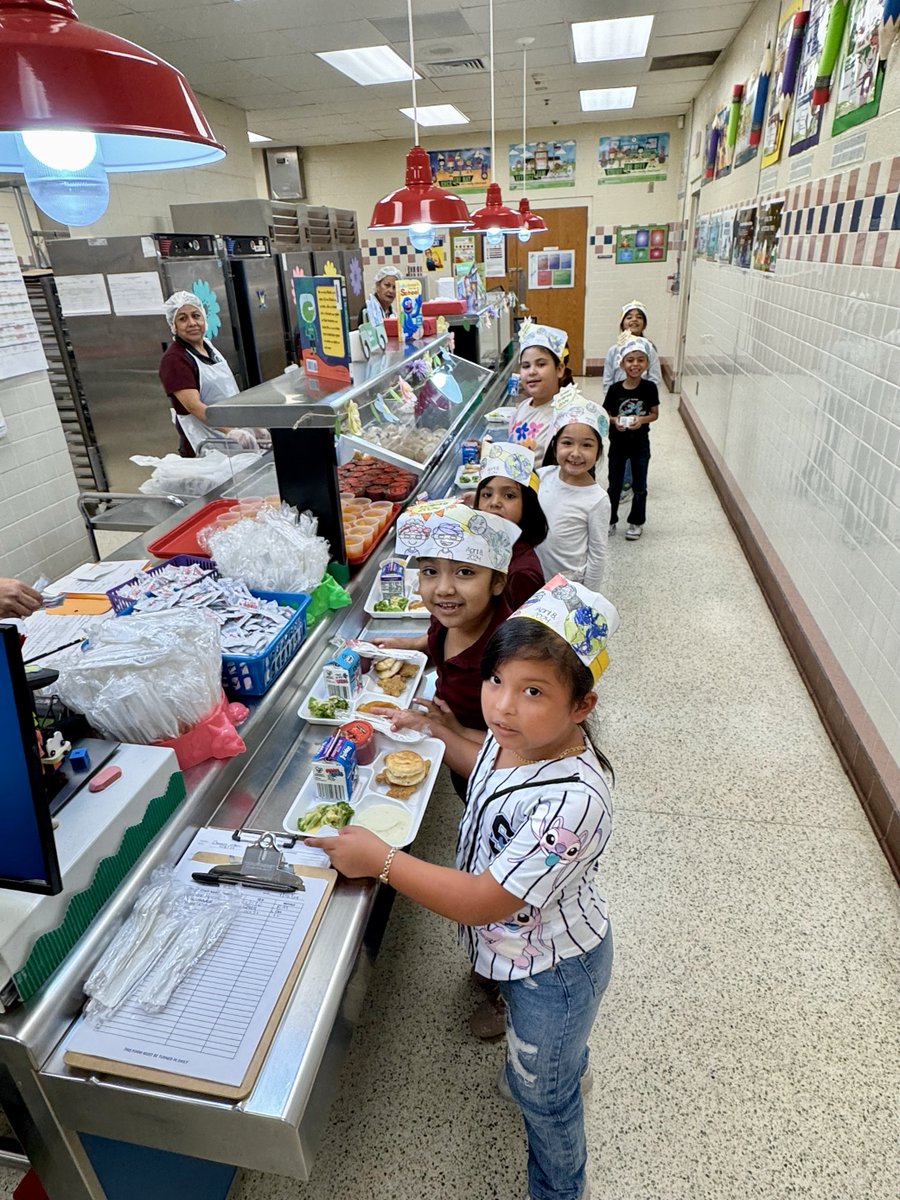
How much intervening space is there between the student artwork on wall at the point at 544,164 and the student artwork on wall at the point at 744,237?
5985mm

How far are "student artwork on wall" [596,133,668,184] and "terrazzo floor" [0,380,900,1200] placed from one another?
10.2 meters

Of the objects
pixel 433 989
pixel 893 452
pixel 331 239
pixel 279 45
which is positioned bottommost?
pixel 433 989

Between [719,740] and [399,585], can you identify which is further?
[719,740]

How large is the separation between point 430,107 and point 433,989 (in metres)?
9.84

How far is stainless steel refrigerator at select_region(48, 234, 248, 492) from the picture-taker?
552cm

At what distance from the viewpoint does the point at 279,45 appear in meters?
6.02

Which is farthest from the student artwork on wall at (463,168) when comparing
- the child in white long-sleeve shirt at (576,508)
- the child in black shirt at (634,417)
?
the child in white long-sleeve shirt at (576,508)

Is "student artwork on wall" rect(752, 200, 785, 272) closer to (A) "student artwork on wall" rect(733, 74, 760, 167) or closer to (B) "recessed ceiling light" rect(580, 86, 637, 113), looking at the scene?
(A) "student artwork on wall" rect(733, 74, 760, 167)

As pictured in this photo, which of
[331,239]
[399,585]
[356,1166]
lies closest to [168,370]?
[399,585]

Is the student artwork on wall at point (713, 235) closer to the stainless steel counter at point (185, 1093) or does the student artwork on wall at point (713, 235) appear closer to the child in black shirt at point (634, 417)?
the child in black shirt at point (634, 417)

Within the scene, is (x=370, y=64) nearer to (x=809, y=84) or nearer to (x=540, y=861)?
(x=809, y=84)

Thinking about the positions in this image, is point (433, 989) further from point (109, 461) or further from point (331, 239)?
point (331, 239)

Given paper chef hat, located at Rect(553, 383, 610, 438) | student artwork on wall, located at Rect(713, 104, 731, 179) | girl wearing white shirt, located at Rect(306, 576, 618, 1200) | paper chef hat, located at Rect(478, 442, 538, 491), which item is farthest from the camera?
student artwork on wall, located at Rect(713, 104, 731, 179)

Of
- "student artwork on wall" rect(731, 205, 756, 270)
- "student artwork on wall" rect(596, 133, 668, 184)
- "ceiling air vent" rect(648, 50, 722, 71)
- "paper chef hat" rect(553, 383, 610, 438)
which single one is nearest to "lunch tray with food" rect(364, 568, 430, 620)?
"paper chef hat" rect(553, 383, 610, 438)
